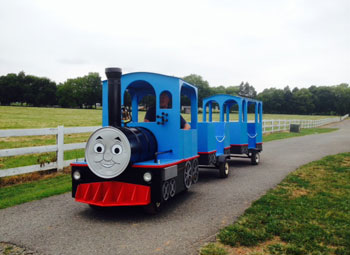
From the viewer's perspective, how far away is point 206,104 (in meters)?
10.4

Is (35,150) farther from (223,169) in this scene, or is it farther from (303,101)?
(303,101)

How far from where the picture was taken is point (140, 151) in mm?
5000

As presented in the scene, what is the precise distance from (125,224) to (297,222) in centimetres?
252

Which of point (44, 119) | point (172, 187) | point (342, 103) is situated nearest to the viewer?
point (172, 187)

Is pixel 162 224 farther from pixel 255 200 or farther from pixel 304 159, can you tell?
pixel 304 159

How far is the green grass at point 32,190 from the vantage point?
577 cm

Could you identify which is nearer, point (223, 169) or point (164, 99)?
point (164, 99)

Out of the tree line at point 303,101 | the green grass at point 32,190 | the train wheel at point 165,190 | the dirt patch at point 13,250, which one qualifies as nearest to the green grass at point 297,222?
the train wheel at point 165,190

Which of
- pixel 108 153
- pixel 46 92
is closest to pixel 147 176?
pixel 108 153

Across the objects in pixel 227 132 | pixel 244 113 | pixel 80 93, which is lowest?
pixel 227 132

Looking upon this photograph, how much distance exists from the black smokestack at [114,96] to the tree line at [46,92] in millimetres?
81265

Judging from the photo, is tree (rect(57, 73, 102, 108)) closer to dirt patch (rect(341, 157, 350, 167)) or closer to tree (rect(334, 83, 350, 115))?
dirt patch (rect(341, 157, 350, 167))

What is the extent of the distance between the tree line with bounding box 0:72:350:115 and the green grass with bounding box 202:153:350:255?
61713 mm

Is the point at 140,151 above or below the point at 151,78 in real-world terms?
below
